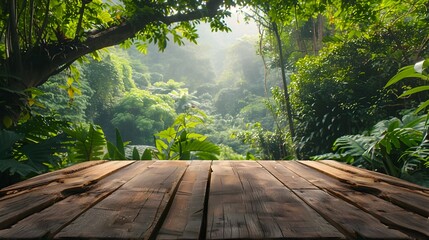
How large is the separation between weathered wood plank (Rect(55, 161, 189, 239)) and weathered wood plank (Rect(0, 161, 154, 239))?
0.03 m

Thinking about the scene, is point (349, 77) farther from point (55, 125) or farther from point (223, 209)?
point (223, 209)

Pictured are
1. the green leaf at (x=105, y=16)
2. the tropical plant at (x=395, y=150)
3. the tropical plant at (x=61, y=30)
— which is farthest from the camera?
the green leaf at (x=105, y=16)

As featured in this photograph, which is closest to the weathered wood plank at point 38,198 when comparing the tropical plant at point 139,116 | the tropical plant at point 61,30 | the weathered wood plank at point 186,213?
the weathered wood plank at point 186,213

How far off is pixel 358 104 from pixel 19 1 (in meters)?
5.49

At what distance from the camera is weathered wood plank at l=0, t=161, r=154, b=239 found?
25.1 inches

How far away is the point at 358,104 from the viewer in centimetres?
529

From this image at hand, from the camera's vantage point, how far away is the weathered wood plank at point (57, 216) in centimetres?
64

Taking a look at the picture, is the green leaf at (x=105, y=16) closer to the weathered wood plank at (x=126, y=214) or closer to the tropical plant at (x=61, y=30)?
the tropical plant at (x=61, y=30)

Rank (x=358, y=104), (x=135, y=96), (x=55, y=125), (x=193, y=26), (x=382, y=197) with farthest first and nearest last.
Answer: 1. (x=135, y=96)
2. (x=358, y=104)
3. (x=193, y=26)
4. (x=55, y=125)
5. (x=382, y=197)

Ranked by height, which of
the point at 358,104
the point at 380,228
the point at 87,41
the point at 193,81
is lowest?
the point at 380,228

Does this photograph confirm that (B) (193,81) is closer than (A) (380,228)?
No

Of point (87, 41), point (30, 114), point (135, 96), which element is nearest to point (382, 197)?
point (30, 114)

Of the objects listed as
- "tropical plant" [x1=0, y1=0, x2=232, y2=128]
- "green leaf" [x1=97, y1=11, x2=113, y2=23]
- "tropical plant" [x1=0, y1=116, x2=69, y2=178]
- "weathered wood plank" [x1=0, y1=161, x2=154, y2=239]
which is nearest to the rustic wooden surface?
"weathered wood plank" [x1=0, y1=161, x2=154, y2=239]

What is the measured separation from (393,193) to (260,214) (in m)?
0.58
